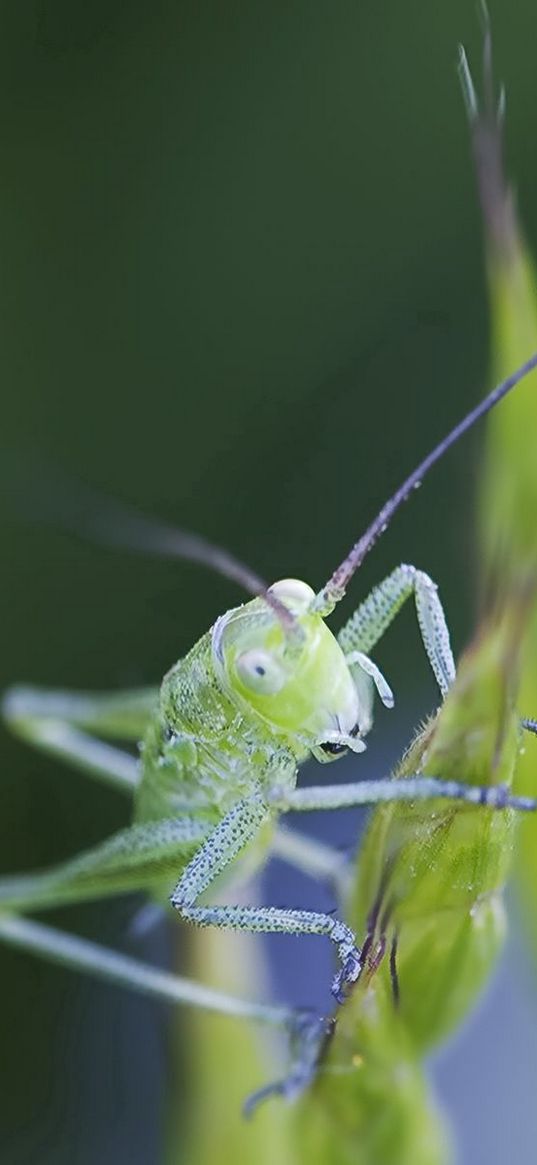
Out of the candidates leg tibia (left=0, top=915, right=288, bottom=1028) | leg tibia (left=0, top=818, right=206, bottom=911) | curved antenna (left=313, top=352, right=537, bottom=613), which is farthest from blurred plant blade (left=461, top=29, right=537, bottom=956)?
leg tibia (left=0, top=818, right=206, bottom=911)

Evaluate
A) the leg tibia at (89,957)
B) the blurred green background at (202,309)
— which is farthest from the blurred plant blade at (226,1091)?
the blurred green background at (202,309)

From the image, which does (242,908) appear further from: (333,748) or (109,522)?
(109,522)

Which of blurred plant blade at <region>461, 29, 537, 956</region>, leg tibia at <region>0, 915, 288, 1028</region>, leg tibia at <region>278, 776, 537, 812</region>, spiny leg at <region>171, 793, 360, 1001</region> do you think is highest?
blurred plant blade at <region>461, 29, 537, 956</region>

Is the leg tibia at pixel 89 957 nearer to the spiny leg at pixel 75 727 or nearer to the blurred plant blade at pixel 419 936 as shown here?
the spiny leg at pixel 75 727

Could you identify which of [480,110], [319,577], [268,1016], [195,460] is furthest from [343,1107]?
[195,460]

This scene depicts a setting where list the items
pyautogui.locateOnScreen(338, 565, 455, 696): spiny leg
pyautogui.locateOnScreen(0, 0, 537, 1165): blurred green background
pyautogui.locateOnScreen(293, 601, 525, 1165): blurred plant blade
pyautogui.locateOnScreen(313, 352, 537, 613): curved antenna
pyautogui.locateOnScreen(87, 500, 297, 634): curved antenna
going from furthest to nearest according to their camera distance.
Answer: pyautogui.locateOnScreen(0, 0, 537, 1165): blurred green background → pyautogui.locateOnScreen(338, 565, 455, 696): spiny leg → pyautogui.locateOnScreen(87, 500, 297, 634): curved antenna → pyautogui.locateOnScreen(313, 352, 537, 613): curved antenna → pyautogui.locateOnScreen(293, 601, 525, 1165): blurred plant blade

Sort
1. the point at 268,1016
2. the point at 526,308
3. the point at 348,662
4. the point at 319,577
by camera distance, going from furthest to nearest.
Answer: the point at 319,577 → the point at 348,662 → the point at 268,1016 → the point at 526,308

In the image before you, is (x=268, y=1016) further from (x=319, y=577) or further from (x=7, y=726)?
(x=7, y=726)

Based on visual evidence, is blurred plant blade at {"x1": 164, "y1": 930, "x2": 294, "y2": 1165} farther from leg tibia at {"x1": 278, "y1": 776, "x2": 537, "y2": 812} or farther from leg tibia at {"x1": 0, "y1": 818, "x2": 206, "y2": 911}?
leg tibia at {"x1": 0, "y1": 818, "x2": 206, "y2": 911}
